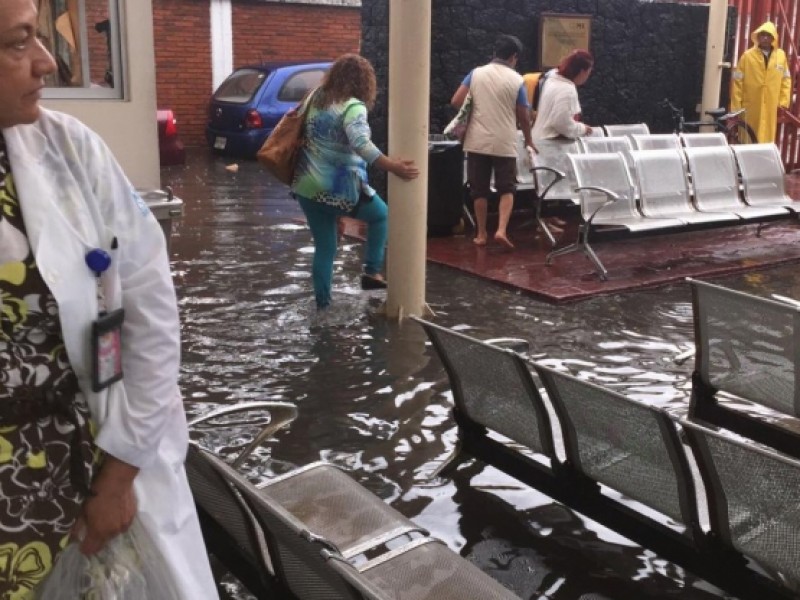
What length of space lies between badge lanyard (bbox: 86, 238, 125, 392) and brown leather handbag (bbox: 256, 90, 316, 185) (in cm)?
469

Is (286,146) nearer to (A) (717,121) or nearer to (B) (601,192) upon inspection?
(B) (601,192)

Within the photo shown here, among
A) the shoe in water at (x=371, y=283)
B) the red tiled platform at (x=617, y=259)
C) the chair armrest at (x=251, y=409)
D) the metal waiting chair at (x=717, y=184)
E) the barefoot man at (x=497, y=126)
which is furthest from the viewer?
the metal waiting chair at (x=717, y=184)

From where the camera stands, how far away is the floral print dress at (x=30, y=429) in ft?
5.35

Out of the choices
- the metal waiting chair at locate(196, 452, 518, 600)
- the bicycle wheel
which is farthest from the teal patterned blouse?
the bicycle wheel

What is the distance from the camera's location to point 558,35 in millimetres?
11633

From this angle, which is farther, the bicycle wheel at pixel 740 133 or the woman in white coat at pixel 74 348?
the bicycle wheel at pixel 740 133

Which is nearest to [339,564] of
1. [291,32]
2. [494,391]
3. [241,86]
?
[494,391]

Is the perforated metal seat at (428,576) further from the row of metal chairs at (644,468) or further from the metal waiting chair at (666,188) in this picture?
the metal waiting chair at (666,188)

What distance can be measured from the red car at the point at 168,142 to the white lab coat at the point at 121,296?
13.6m

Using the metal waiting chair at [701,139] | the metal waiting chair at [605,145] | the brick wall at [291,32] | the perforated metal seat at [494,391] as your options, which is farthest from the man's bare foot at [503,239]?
the brick wall at [291,32]

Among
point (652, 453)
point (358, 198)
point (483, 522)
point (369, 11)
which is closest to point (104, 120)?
point (358, 198)

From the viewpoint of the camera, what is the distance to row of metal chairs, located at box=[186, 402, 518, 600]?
7.14 feet

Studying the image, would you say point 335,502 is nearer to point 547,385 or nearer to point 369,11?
point 547,385

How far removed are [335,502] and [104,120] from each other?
130 inches
